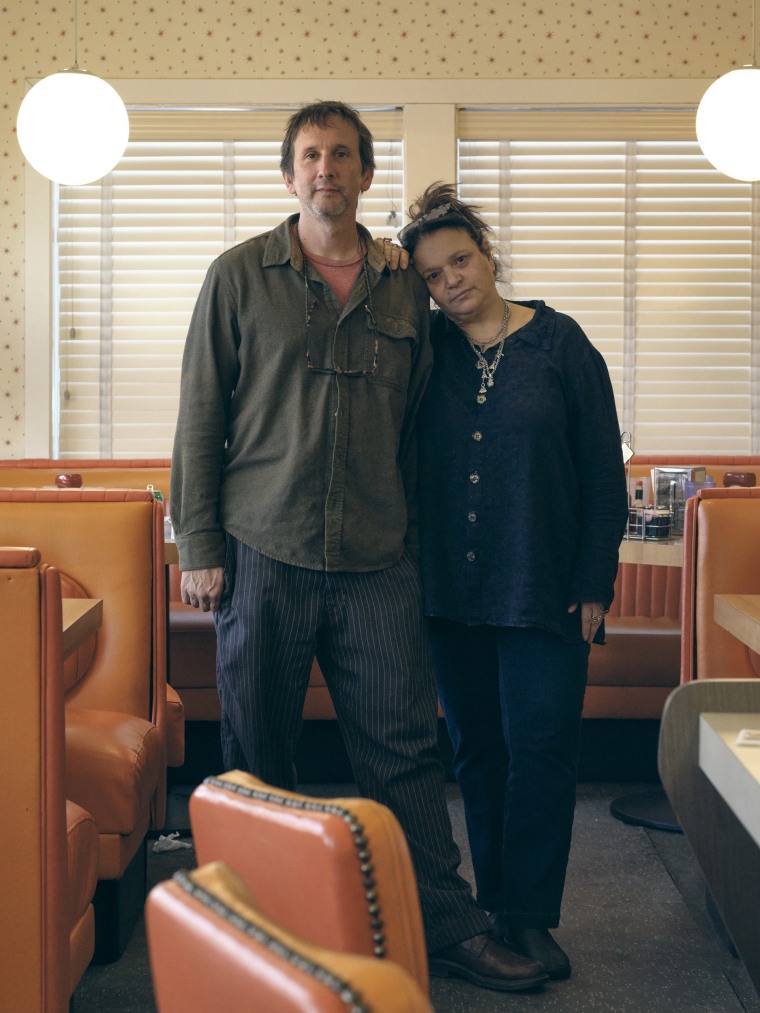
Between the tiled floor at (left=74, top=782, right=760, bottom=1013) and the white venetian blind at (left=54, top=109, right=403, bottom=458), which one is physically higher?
the white venetian blind at (left=54, top=109, right=403, bottom=458)

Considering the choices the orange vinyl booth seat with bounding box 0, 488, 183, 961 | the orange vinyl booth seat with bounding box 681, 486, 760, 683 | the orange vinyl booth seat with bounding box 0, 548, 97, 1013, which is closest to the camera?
the orange vinyl booth seat with bounding box 0, 548, 97, 1013

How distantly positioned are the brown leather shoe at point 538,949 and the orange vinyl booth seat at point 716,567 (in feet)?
2.36

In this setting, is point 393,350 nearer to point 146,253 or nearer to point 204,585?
point 204,585

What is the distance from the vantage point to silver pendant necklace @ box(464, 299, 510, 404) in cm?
197

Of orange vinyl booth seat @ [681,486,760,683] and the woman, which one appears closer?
the woman

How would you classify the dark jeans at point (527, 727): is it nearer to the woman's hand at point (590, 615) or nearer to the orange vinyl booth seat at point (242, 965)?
the woman's hand at point (590, 615)

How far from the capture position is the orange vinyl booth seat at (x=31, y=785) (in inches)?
55.3

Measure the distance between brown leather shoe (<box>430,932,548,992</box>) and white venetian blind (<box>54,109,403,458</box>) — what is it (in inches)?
114

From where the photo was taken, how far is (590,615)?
1.97m

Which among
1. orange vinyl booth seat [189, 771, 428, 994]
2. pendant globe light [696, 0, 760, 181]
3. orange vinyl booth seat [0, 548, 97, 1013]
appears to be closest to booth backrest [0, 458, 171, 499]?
pendant globe light [696, 0, 760, 181]

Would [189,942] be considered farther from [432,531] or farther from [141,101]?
[141,101]

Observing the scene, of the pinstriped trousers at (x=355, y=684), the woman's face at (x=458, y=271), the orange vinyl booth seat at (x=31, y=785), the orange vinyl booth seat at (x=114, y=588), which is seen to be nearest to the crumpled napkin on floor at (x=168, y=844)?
the orange vinyl booth seat at (x=114, y=588)

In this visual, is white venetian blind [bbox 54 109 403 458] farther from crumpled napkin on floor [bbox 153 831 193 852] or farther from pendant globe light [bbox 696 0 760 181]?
crumpled napkin on floor [bbox 153 831 193 852]

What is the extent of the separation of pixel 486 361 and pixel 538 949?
1109 mm
